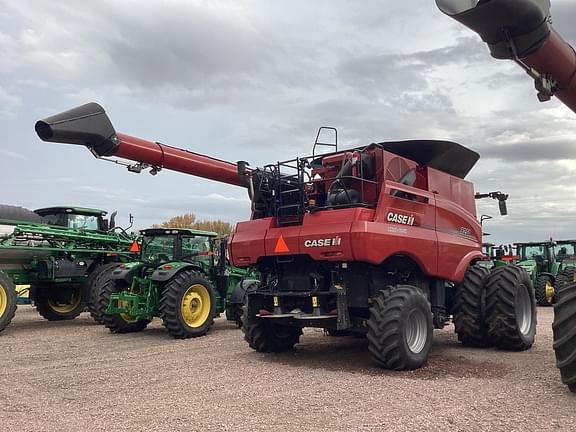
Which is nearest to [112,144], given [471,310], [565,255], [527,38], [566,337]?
[471,310]

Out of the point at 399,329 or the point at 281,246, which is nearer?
the point at 399,329

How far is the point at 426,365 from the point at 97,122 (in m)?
6.61

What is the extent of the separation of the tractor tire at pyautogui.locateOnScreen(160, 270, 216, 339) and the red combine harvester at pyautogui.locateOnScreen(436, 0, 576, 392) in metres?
6.80

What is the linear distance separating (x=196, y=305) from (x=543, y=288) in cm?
1334

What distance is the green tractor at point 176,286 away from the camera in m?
10.7

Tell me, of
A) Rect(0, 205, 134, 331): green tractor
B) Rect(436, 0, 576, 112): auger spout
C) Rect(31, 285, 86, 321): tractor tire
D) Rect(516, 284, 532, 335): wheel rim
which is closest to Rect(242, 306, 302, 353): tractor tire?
Rect(516, 284, 532, 335): wheel rim

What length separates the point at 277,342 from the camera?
8.78 meters

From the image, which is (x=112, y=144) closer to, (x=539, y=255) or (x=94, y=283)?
(x=94, y=283)

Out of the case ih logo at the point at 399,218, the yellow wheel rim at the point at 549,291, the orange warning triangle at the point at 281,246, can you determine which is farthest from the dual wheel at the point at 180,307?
the yellow wheel rim at the point at 549,291

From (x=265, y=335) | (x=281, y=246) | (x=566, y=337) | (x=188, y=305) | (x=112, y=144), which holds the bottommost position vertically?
(x=265, y=335)

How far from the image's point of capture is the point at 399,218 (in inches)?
302

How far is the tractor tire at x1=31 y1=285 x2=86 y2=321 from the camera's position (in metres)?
14.9

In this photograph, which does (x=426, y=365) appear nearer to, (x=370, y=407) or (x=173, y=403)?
(x=370, y=407)

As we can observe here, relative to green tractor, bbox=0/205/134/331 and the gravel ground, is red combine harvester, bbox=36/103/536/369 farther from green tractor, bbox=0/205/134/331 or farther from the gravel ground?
green tractor, bbox=0/205/134/331
